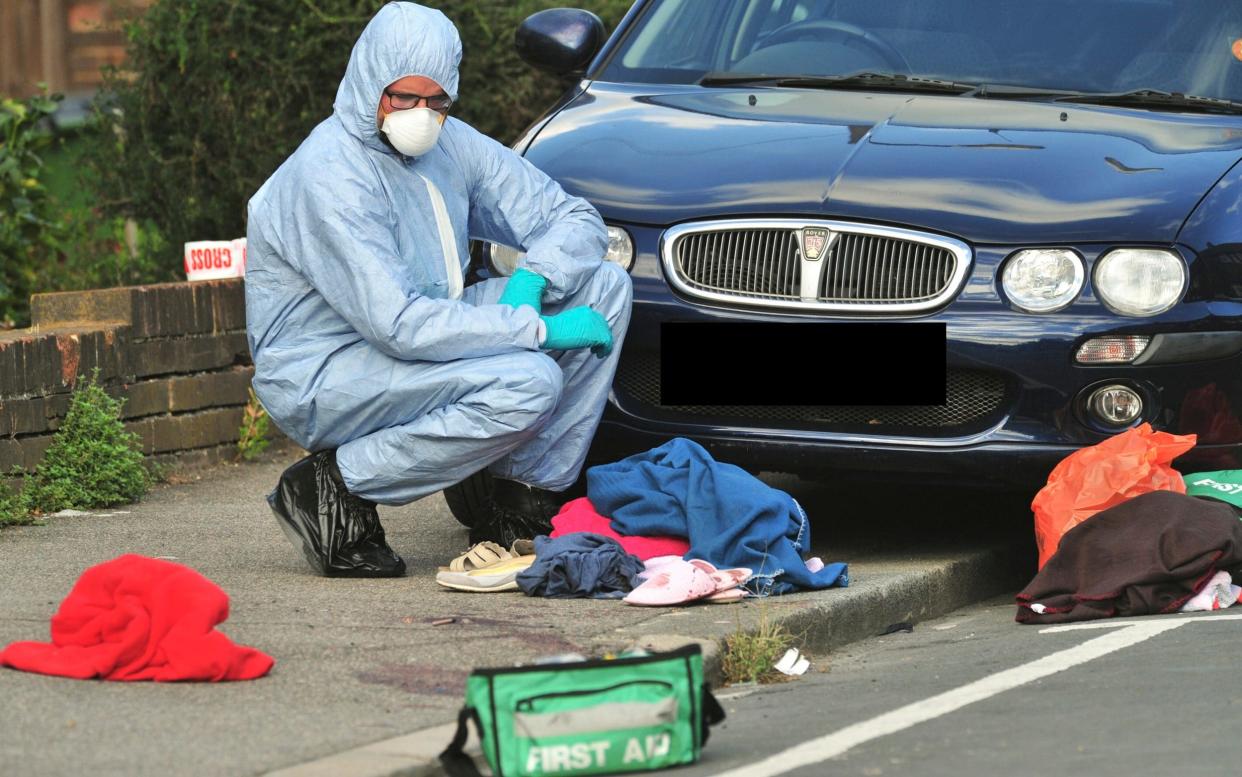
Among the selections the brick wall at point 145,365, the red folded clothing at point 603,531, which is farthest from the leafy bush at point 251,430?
the red folded clothing at point 603,531

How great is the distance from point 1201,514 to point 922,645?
31.6 inches

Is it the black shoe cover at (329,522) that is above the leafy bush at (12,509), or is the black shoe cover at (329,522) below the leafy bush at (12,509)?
above

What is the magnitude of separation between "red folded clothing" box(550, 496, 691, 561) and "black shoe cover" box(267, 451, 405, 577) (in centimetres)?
47

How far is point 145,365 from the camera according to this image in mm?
7477

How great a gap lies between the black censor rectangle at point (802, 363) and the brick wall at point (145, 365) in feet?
6.92

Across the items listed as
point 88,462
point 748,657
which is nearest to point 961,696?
point 748,657

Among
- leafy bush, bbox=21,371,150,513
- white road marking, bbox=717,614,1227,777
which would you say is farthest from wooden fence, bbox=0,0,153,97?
white road marking, bbox=717,614,1227,777

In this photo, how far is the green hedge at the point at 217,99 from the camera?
914cm

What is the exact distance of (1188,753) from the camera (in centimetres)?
420

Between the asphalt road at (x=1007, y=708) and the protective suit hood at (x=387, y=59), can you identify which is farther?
the protective suit hood at (x=387, y=59)

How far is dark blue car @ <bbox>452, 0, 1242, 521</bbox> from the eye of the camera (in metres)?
5.73

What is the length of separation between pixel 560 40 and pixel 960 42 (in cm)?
129

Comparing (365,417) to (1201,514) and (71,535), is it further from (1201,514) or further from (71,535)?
(1201,514)

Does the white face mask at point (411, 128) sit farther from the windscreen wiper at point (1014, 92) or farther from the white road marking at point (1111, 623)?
the white road marking at point (1111, 623)
